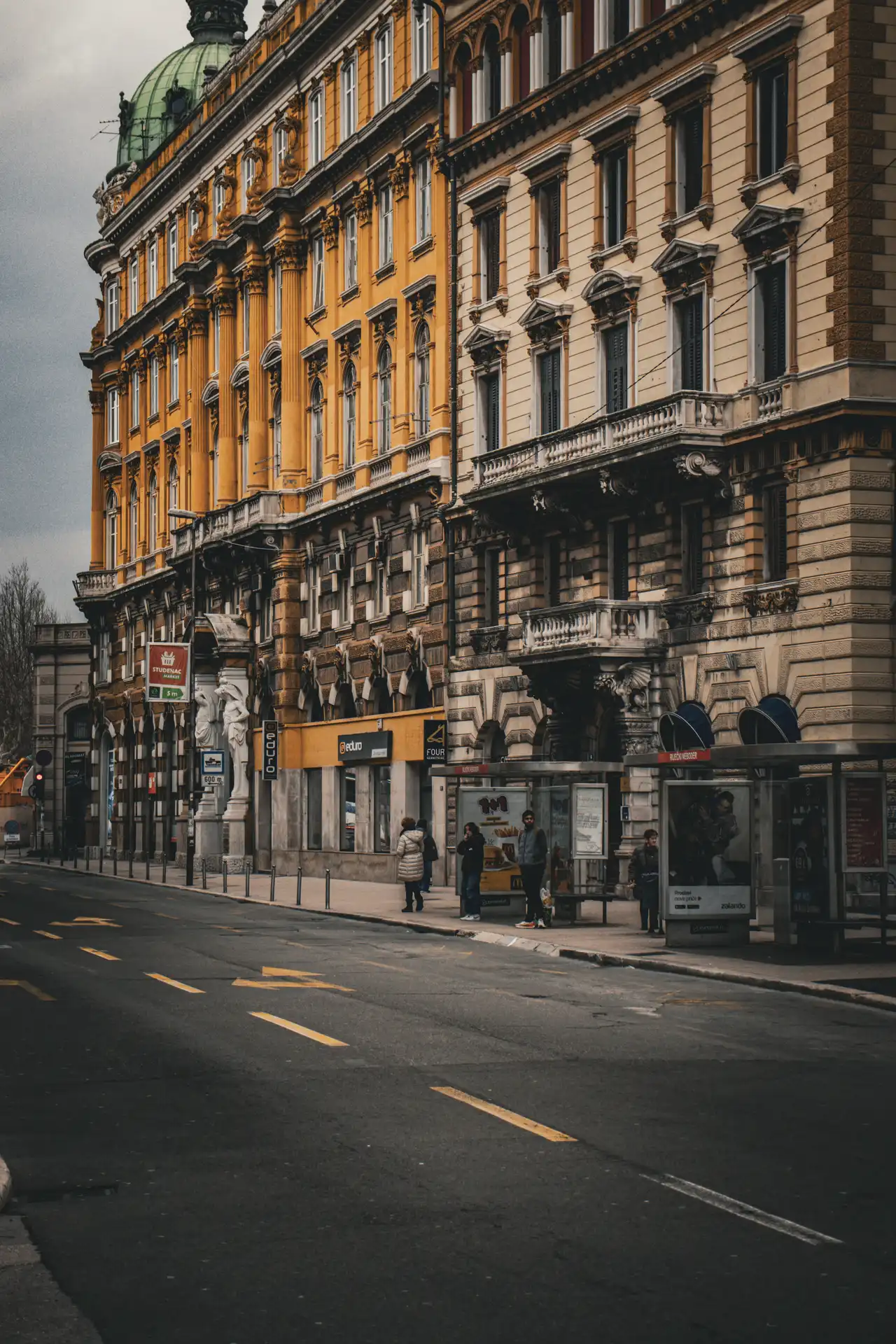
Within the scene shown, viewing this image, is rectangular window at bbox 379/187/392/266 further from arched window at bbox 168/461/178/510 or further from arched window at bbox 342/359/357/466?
arched window at bbox 168/461/178/510

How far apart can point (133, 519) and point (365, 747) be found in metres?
28.8

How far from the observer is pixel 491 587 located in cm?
4478

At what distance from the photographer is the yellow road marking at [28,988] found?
63.1 feet

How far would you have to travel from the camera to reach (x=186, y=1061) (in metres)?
14.6

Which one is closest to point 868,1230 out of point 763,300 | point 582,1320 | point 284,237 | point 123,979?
point 582,1320

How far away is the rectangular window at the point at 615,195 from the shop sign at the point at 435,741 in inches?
461

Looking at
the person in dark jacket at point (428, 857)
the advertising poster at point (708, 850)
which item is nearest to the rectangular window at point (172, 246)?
the person in dark jacket at point (428, 857)

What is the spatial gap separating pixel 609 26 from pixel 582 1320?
36.0 m

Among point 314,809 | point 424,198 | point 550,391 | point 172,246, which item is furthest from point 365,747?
point 172,246

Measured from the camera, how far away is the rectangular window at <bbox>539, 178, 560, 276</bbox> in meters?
41.9

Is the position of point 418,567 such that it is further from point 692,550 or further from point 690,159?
point 690,159

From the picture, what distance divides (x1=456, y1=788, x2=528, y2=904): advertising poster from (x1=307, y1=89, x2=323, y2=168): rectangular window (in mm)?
29217

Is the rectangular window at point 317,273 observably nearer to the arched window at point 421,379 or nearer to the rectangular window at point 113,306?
the arched window at point 421,379

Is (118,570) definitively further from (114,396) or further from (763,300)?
(763,300)
